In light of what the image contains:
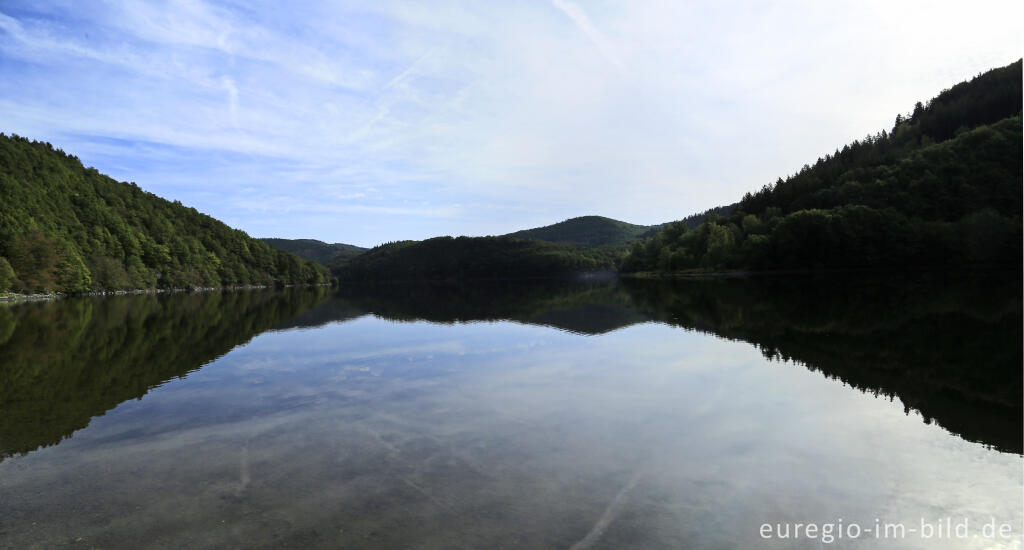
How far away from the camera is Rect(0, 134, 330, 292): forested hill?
83.4 m

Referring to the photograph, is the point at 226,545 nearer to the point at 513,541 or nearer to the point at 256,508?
the point at 256,508

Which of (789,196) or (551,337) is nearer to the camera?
(551,337)

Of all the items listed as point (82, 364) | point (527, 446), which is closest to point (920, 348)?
point (527, 446)

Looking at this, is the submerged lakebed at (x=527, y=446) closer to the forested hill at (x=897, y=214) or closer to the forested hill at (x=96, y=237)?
the forested hill at (x=96, y=237)

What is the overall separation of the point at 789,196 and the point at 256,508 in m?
157

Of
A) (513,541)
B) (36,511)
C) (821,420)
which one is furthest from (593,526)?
(36,511)

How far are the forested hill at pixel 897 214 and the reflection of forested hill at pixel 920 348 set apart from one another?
8000cm

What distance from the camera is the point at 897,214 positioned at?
3976 inches

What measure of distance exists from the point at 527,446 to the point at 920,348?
1509 centimetres

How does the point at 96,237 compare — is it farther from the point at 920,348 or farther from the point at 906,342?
the point at 920,348

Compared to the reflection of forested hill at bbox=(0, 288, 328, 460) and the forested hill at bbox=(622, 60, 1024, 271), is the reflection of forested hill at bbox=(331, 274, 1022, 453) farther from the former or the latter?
the forested hill at bbox=(622, 60, 1024, 271)

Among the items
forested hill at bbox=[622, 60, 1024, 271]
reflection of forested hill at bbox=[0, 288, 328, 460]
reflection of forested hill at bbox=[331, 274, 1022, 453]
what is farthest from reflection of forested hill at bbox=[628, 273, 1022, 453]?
forested hill at bbox=[622, 60, 1024, 271]

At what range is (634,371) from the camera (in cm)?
1562

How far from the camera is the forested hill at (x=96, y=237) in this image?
83.4 meters
